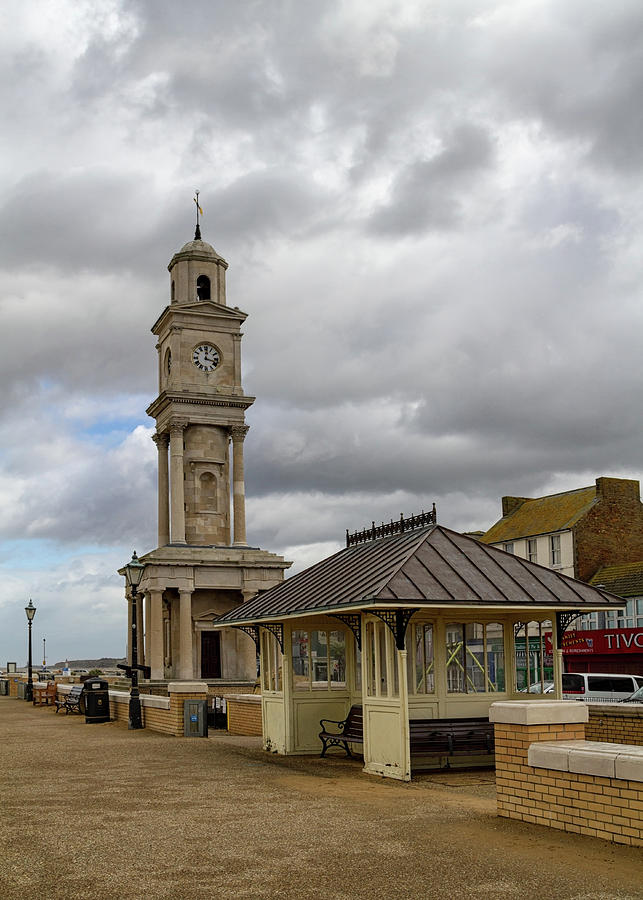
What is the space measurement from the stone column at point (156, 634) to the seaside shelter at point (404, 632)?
1065 inches

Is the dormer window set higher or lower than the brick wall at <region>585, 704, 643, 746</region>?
higher

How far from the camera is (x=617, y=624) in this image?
4741 cm

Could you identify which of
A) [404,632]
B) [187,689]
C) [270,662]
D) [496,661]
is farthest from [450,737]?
[187,689]

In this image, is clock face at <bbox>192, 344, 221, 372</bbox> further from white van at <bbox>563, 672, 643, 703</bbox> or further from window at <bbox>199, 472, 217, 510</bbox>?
white van at <bbox>563, 672, 643, 703</bbox>

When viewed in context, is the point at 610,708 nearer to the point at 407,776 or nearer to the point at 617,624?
the point at 407,776

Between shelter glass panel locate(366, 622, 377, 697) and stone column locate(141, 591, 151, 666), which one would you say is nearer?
shelter glass panel locate(366, 622, 377, 697)

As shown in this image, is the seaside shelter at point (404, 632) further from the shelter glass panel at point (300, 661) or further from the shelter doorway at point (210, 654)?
the shelter doorway at point (210, 654)

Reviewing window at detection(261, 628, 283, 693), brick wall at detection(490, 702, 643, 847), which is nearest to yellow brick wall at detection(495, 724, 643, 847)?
brick wall at detection(490, 702, 643, 847)

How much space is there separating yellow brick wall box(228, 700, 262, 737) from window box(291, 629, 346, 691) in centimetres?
503

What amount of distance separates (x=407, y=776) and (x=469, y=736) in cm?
149

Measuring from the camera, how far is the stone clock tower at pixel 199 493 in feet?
152

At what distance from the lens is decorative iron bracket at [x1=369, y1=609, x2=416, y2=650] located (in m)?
15.0

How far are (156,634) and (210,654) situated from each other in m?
2.92

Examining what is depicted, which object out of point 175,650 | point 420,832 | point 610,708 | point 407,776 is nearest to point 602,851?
point 420,832
